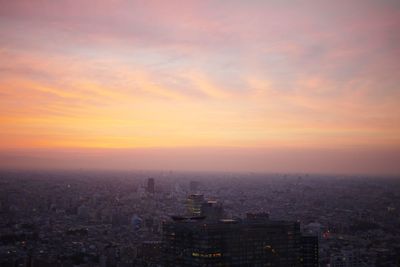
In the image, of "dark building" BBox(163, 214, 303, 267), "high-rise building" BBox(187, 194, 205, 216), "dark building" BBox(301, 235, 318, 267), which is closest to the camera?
"dark building" BBox(163, 214, 303, 267)

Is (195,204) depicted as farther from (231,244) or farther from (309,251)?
(231,244)

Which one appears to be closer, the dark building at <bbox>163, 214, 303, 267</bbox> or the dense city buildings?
the dark building at <bbox>163, 214, 303, 267</bbox>

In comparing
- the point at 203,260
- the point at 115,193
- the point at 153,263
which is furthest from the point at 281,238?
the point at 115,193

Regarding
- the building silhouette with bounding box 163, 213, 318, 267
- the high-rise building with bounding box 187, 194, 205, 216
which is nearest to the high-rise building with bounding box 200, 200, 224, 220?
the high-rise building with bounding box 187, 194, 205, 216

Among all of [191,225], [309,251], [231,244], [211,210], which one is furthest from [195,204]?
[231,244]

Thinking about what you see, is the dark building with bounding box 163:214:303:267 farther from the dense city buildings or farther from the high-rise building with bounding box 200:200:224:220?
the high-rise building with bounding box 200:200:224:220

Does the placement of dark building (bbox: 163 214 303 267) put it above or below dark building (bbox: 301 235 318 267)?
above

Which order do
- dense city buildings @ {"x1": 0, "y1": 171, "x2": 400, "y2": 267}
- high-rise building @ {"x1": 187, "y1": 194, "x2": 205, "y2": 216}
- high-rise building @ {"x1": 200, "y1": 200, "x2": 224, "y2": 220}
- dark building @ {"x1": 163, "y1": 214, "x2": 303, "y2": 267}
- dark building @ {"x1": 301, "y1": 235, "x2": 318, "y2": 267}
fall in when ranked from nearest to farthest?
1. dark building @ {"x1": 163, "y1": 214, "x2": 303, "y2": 267}
2. dense city buildings @ {"x1": 0, "y1": 171, "x2": 400, "y2": 267}
3. dark building @ {"x1": 301, "y1": 235, "x2": 318, "y2": 267}
4. high-rise building @ {"x1": 200, "y1": 200, "x2": 224, "y2": 220}
5. high-rise building @ {"x1": 187, "y1": 194, "x2": 205, "y2": 216}
